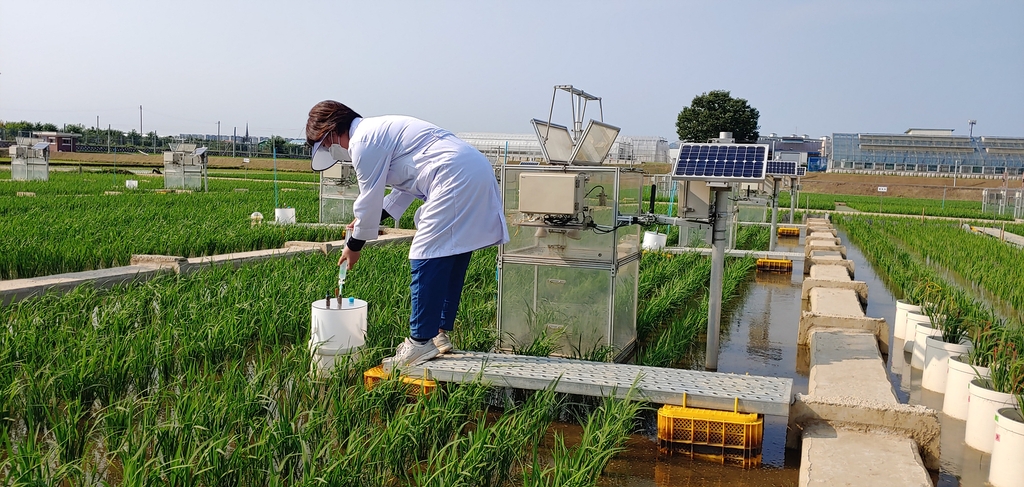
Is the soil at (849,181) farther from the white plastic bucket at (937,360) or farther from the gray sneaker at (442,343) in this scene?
the gray sneaker at (442,343)

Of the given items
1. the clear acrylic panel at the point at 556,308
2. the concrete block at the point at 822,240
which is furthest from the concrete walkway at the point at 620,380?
the concrete block at the point at 822,240

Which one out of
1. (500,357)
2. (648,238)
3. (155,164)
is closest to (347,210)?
(648,238)

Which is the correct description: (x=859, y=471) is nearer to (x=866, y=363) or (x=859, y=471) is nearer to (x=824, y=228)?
(x=866, y=363)

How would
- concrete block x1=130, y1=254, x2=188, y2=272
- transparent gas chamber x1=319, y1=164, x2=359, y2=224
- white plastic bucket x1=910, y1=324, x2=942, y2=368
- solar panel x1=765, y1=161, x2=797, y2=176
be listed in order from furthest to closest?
1. solar panel x1=765, y1=161, x2=797, y2=176
2. transparent gas chamber x1=319, y1=164, x2=359, y2=224
3. concrete block x1=130, y1=254, x2=188, y2=272
4. white plastic bucket x1=910, y1=324, x2=942, y2=368

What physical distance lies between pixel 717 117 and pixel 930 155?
15068 mm

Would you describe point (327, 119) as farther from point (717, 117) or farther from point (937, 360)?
point (717, 117)

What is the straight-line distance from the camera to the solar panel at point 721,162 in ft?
14.3

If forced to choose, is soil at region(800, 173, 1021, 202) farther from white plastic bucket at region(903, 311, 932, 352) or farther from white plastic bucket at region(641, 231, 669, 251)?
white plastic bucket at region(903, 311, 932, 352)

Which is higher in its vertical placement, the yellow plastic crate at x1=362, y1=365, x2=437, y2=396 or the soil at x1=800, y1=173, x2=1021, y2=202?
the soil at x1=800, y1=173, x2=1021, y2=202

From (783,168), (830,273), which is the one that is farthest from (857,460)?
(783,168)

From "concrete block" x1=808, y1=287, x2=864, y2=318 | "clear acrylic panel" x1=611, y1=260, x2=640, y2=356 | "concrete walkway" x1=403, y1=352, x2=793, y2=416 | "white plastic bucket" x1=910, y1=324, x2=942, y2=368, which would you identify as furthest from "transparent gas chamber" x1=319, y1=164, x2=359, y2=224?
"white plastic bucket" x1=910, y1=324, x2=942, y2=368

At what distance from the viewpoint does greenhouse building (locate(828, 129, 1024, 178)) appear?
52.9m

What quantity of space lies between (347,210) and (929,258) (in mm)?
8291

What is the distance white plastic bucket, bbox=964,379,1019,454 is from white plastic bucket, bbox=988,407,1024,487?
30 cm
